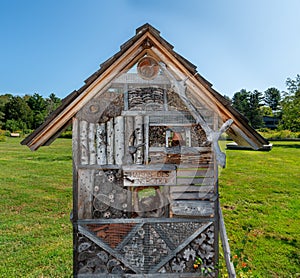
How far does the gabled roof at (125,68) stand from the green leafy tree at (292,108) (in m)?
29.9

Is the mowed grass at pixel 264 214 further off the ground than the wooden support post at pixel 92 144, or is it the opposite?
the wooden support post at pixel 92 144

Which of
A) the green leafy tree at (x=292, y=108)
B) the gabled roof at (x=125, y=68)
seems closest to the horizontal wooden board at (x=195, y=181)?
the gabled roof at (x=125, y=68)

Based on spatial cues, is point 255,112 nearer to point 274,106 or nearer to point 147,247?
point 274,106

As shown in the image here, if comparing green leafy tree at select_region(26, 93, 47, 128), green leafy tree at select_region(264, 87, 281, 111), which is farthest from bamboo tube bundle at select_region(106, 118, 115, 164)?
green leafy tree at select_region(264, 87, 281, 111)

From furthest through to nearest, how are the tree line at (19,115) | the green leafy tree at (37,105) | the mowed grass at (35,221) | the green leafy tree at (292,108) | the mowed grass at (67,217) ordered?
the green leafy tree at (37,105) → the tree line at (19,115) → the green leafy tree at (292,108) → the mowed grass at (67,217) → the mowed grass at (35,221)

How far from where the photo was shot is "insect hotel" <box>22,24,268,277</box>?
3506 mm

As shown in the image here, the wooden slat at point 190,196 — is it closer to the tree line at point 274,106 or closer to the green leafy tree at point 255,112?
the tree line at point 274,106

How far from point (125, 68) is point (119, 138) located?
1019mm

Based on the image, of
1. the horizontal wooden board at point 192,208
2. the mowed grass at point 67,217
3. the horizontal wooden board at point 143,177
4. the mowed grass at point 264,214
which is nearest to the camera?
the horizontal wooden board at point 143,177

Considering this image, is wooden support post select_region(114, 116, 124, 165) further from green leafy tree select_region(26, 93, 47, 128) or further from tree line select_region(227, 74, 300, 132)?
green leafy tree select_region(26, 93, 47, 128)

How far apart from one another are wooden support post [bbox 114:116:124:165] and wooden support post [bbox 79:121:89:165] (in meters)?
0.45

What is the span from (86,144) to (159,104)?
1.25 m

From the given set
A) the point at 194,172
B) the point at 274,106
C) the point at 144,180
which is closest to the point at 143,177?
the point at 144,180

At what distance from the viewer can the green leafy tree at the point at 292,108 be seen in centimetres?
2874
